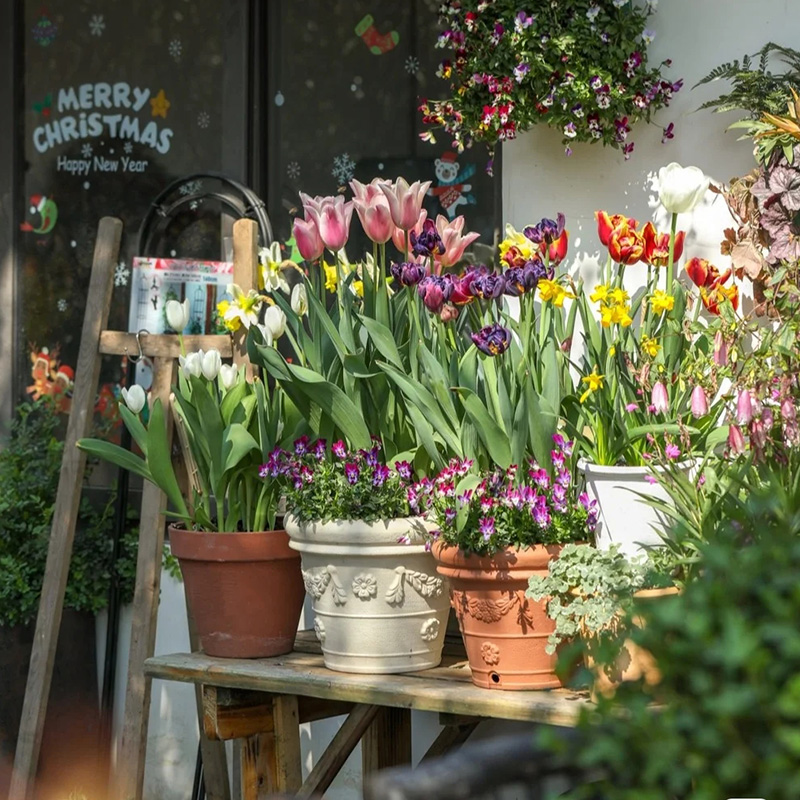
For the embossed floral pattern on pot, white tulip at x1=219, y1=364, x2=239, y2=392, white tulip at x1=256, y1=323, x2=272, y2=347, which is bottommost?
the embossed floral pattern on pot

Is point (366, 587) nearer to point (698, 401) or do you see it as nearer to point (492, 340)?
point (492, 340)

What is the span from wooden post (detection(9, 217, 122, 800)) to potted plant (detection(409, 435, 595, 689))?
145 centimetres

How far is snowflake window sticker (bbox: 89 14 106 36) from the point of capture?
162 inches

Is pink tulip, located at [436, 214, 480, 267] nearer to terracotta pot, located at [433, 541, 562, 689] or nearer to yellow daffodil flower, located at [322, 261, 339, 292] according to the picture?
yellow daffodil flower, located at [322, 261, 339, 292]

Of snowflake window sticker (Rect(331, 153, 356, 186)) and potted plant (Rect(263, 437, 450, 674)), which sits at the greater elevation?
snowflake window sticker (Rect(331, 153, 356, 186))

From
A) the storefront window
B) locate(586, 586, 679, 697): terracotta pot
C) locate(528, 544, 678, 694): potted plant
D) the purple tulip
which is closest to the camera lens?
locate(586, 586, 679, 697): terracotta pot

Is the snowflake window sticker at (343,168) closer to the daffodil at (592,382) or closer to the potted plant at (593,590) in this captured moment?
the daffodil at (592,382)

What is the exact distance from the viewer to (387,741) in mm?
3004

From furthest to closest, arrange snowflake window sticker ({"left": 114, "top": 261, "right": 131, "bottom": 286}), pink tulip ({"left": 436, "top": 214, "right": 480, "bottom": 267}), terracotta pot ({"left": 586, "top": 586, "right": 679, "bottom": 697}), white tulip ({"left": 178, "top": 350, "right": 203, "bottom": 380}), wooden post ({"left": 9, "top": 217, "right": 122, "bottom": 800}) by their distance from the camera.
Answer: snowflake window sticker ({"left": 114, "top": 261, "right": 131, "bottom": 286}), wooden post ({"left": 9, "top": 217, "right": 122, "bottom": 800}), white tulip ({"left": 178, "top": 350, "right": 203, "bottom": 380}), pink tulip ({"left": 436, "top": 214, "right": 480, "bottom": 267}), terracotta pot ({"left": 586, "top": 586, "right": 679, "bottom": 697})

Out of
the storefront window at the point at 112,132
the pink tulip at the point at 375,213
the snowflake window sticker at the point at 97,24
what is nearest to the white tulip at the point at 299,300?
the pink tulip at the point at 375,213

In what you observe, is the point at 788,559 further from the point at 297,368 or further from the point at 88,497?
the point at 88,497

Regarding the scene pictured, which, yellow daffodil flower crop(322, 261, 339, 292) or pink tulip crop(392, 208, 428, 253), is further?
yellow daffodil flower crop(322, 261, 339, 292)

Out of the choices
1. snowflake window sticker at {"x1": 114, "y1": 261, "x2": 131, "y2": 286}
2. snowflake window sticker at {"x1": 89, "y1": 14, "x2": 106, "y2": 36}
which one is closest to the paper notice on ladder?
snowflake window sticker at {"x1": 114, "y1": 261, "x2": 131, "y2": 286}

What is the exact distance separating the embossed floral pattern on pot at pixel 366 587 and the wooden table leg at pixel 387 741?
2.01 ft
